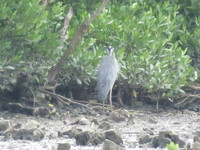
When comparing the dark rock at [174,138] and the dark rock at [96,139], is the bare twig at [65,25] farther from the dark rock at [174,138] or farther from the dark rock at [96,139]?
the dark rock at [174,138]

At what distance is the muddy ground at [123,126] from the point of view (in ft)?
25.9

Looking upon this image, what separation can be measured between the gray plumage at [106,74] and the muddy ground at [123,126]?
326mm

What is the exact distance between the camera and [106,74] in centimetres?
1115

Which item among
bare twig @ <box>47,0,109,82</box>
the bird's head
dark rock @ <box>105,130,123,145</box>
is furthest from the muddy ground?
the bird's head

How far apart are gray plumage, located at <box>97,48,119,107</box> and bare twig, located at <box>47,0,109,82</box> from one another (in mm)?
701

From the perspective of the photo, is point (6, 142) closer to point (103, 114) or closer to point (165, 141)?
point (165, 141)

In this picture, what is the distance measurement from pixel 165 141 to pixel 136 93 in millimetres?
4099

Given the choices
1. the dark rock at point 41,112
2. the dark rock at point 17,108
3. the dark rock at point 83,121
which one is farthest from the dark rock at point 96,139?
the dark rock at point 17,108

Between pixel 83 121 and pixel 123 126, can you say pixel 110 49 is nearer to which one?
pixel 123 126

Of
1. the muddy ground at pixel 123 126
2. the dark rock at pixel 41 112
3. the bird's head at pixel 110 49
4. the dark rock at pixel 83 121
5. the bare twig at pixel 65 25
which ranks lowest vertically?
the muddy ground at pixel 123 126

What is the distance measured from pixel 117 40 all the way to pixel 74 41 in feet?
4.30

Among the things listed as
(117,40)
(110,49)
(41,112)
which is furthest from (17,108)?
(117,40)

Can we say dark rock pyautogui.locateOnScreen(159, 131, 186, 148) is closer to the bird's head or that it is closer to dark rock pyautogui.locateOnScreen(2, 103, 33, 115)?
dark rock pyautogui.locateOnScreen(2, 103, 33, 115)

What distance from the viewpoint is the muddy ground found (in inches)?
311
